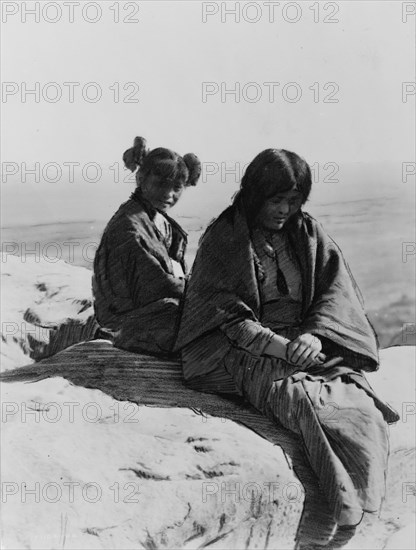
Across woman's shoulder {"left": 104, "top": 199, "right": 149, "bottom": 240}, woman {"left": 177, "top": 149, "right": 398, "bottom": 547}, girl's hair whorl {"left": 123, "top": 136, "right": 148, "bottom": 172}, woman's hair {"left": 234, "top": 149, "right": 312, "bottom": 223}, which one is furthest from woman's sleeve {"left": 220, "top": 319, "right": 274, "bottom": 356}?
girl's hair whorl {"left": 123, "top": 136, "right": 148, "bottom": 172}

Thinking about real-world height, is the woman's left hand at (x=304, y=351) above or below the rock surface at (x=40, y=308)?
below

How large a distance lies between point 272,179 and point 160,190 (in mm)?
A: 452

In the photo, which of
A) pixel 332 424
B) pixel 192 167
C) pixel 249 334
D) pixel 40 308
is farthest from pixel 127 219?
pixel 332 424

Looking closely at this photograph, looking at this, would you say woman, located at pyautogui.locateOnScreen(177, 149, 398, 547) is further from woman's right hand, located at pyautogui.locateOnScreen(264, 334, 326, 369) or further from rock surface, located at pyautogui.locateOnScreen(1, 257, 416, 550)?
rock surface, located at pyautogui.locateOnScreen(1, 257, 416, 550)

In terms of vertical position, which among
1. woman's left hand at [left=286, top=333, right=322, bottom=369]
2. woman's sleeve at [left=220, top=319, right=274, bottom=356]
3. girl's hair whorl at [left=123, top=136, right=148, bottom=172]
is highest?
girl's hair whorl at [left=123, top=136, right=148, bottom=172]

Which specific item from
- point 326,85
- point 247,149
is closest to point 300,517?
point 247,149

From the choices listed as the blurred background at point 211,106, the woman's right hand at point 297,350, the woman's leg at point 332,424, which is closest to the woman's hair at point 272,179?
the blurred background at point 211,106

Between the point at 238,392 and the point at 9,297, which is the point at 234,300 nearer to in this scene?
the point at 238,392

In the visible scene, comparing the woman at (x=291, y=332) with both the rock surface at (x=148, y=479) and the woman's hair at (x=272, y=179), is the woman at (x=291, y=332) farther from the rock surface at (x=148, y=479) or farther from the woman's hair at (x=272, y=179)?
the rock surface at (x=148, y=479)

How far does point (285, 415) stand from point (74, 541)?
2.99ft

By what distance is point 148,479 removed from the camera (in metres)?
3.58

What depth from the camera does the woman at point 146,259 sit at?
12.3ft

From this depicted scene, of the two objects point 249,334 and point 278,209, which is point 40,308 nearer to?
point 249,334

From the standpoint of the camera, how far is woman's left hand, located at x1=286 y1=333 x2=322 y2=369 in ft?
11.9
